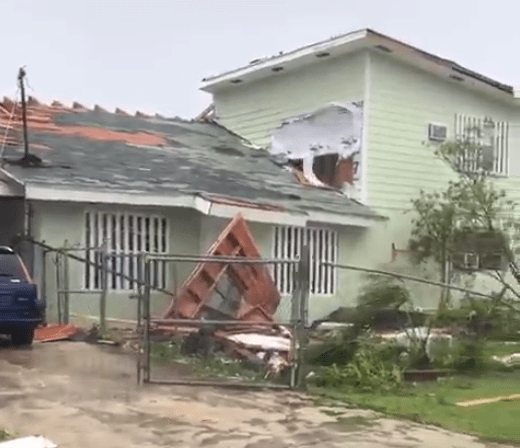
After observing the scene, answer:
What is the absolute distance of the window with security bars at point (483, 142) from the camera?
63.3 feet

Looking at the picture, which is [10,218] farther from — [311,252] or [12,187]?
[311,252]

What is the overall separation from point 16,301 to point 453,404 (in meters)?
6.12

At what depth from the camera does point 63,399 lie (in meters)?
8.34

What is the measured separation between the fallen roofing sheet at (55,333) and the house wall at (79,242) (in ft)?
3.46

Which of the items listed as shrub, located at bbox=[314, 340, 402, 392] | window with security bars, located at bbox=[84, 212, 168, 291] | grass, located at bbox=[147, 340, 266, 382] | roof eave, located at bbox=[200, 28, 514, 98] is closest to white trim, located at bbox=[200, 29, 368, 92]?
roof eave, located at bbox=[200, 28, 514, 98]

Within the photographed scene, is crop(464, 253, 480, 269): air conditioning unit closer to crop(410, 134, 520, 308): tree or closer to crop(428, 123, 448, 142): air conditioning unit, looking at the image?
crop(410, 134, 520, 308): tree

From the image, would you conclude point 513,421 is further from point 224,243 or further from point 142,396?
point 224,243

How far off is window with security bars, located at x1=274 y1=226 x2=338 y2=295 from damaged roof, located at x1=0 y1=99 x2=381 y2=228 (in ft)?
2.19

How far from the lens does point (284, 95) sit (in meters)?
19.8

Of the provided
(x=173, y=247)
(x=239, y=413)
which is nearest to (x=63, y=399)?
(x=239, y=413)

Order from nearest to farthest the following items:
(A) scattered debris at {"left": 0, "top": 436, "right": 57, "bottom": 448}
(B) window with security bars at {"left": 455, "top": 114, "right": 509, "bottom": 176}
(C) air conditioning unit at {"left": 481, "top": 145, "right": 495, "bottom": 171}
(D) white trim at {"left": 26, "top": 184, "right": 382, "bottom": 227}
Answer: (A) scattered debris at {"left": 0, "top": 436, "right": 57, "bottom": 448}
(D) white trim at {"left": 26, "top": 184, "right": 382, "bottom": 227}
(B) window with security bars at {"left": 455, "top": 114, "right": 509, "bottom": 176}
(C) air conditioning unit at {"left": 481, "top": 145, "right": 495, "bottom": 171}

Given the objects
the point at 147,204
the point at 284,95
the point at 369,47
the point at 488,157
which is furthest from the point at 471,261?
the point at 147,204

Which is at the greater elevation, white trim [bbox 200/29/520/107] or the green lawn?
white trim [bbox 200/29/520/107]

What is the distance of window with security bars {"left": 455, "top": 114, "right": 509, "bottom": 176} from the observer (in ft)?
63.3
